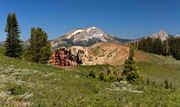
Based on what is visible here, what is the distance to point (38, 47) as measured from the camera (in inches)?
4026

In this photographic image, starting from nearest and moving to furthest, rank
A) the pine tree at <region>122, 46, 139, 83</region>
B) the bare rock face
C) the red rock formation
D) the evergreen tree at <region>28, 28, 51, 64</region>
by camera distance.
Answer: the pine tree at <region>122, 46, 139, 83</region> < the evergreen tree at <region>28, 28, 51, 64</region> < the red rock formation < the bare rock face

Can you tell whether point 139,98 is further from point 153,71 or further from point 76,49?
point 76,49

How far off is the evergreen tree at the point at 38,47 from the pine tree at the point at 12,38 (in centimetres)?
412

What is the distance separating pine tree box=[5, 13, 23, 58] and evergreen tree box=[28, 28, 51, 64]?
412 centimetres

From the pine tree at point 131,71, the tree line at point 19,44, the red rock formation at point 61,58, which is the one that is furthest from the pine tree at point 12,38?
the pine tree at point 131,71

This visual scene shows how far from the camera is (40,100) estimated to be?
2006 centimetres

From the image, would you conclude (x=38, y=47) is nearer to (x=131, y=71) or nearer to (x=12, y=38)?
(x=12, y=38)

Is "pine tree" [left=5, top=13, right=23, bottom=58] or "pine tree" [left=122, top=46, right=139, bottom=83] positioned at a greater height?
"pine tree" [left=5, top=13, right=23, bottom=58]

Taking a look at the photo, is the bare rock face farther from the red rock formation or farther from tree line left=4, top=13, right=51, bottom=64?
tree line left=4, top=13, right=51, bottom=64

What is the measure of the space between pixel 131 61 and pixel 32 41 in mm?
42851

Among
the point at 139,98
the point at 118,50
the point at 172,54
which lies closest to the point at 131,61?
the point at 139,98

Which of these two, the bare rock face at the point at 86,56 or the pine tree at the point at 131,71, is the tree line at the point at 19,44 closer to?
the bare rock face at the point at 86,56

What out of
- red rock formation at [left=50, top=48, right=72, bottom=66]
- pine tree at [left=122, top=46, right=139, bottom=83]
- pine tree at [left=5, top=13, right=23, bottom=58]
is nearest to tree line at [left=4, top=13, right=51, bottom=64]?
pine tree at [left=5, top=13, right=23, bottom=58]

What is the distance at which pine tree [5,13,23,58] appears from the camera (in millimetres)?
102500
